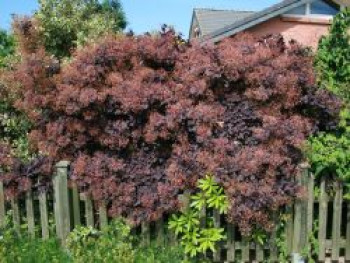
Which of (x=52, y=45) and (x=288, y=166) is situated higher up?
(x=52, y=45)

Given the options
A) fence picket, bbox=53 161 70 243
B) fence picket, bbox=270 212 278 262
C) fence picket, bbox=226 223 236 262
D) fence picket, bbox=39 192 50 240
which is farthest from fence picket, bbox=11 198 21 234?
fence picket, bbox=270 212 278 262

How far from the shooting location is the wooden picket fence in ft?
14.2

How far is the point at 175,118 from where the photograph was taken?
4.31 m

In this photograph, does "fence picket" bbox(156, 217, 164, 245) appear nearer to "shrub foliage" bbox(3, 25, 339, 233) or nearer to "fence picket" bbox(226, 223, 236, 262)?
"shrub foliage" bbox(3, 25, 339, 233)

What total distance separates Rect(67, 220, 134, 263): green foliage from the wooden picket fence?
11 centimetres

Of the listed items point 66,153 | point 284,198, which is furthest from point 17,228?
point 284,198

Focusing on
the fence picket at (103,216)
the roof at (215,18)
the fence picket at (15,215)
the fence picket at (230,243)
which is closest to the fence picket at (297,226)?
the fence picket at (230,243)

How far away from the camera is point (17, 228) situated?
466cm

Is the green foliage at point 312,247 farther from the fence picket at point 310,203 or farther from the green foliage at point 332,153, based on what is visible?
the green foliage at point 332,153

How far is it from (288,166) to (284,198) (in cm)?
33

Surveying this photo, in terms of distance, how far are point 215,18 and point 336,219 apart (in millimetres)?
18350

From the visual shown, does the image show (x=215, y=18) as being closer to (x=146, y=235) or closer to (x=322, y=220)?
(x=322, y=220)

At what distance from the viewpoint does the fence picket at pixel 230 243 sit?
4.36 metres

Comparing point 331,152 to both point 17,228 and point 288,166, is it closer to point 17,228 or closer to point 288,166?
point 288,166
